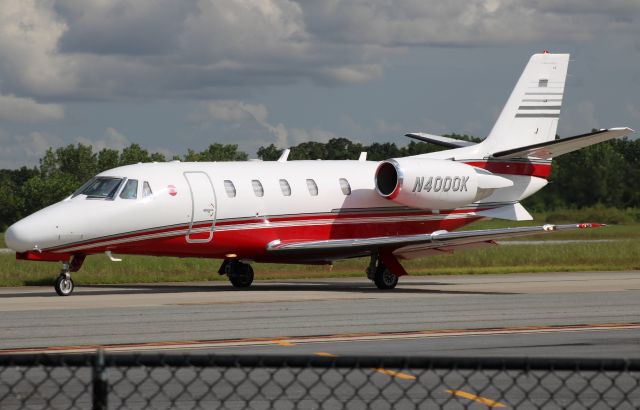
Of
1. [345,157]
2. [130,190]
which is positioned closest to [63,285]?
[130,190]

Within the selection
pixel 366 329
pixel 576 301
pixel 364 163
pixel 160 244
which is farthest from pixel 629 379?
pixel 364 163

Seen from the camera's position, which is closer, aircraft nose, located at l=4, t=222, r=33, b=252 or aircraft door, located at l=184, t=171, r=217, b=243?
aircraft nose, located at l=4, t=222, r=33, b=252

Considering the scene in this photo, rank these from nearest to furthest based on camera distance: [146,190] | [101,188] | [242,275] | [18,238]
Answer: [18,238] → [101,188] → [146,190] → [242,275]

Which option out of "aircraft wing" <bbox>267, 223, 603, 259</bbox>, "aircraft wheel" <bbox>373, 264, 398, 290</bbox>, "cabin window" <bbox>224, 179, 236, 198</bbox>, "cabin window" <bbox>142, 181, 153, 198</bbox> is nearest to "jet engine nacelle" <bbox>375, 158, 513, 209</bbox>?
"aircraft wing" <bbox>267, 223, 603, 259</bbox>

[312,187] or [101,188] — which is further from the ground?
[312,187]

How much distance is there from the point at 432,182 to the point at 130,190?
766 centimetres

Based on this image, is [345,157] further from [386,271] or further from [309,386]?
[309,386]

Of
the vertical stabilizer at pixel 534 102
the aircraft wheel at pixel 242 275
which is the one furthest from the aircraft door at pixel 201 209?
the vertical stabilizer at pixel 534 102

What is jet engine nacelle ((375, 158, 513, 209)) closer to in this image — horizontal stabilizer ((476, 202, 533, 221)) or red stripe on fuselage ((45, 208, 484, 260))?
red stripe on fuselage ((45, 208, 484, 260))

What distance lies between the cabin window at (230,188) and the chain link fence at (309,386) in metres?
14.8

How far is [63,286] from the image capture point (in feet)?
82.8

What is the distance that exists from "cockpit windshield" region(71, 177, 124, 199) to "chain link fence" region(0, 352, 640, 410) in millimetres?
13351

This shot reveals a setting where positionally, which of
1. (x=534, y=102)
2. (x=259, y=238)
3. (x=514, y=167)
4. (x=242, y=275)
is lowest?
(x=242, y=275)

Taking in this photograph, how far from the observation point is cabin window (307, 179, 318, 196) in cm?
2905
